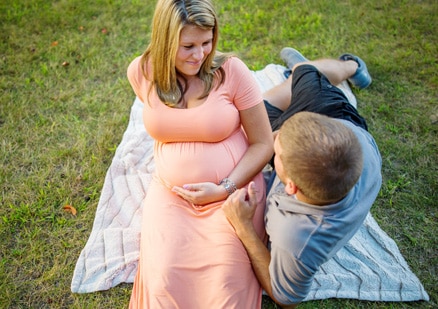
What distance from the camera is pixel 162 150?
107 inches

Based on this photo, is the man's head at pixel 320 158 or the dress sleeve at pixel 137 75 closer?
the man's head at pixel 320 158

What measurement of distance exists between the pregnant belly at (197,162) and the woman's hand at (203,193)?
2.6 inches

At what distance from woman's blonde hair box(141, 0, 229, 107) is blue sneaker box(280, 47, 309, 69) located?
1.95 meters

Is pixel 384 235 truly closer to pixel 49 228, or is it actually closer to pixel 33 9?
pixel 49 228

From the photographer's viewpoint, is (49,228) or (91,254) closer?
(91,254)

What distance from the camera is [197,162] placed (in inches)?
101

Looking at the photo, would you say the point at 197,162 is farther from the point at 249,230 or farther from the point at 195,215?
the point at 249,230

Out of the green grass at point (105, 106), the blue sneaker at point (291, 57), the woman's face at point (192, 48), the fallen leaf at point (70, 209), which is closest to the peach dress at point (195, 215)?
the woman's face at point (192, 48)

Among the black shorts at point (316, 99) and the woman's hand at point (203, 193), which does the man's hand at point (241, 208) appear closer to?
the woman's hand at point (203, 193)

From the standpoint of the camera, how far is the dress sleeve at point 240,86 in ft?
8.52

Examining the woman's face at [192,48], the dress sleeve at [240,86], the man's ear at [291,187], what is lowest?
the man's ear at [291,187]

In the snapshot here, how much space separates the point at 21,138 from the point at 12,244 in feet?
4.08

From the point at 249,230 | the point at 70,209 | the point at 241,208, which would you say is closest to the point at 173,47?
the point at 241,208

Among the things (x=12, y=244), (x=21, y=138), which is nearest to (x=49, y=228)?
(x=12, y=244)
